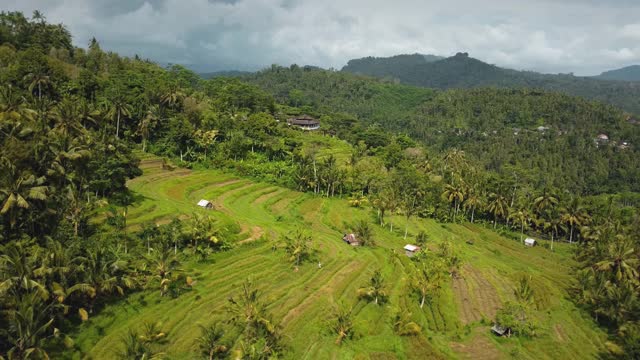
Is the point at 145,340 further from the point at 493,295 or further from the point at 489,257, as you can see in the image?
the point at 489,257

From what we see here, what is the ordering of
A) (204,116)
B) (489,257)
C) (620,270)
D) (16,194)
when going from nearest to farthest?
(16,194), (620,270), (489,257), (204,116)

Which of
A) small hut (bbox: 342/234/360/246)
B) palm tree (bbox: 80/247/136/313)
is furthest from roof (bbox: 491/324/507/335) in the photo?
palm tree (bbox: 80/247/136/313)

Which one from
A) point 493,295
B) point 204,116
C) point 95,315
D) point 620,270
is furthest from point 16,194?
point 620,270

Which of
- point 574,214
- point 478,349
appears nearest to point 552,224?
point 574,214

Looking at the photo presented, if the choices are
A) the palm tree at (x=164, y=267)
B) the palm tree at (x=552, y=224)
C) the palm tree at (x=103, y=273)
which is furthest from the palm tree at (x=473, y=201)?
the palm tree at (x=103, y=273)


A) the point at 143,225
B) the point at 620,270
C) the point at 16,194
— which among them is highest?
the point at 16,194

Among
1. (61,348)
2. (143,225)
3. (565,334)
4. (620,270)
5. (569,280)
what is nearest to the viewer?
(61,348)
